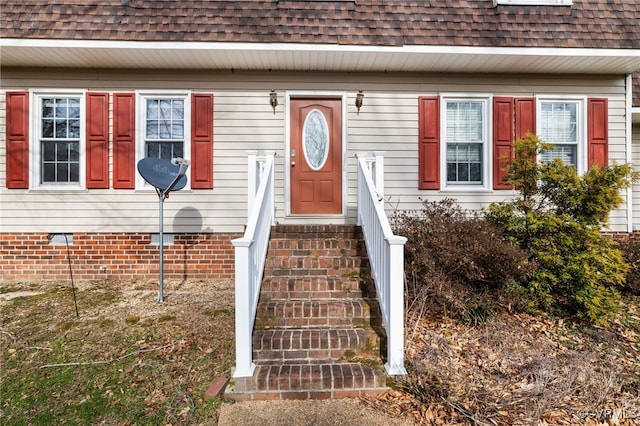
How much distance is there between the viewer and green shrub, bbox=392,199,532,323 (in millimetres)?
3846

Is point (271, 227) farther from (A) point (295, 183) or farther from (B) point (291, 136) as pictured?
(B) point (291, 136)

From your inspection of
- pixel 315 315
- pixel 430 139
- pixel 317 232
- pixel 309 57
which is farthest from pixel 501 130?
pixel 315 315

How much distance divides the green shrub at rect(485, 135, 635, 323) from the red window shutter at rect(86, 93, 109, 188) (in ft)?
20.3

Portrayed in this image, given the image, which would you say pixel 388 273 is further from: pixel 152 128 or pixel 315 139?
pixel 152 128

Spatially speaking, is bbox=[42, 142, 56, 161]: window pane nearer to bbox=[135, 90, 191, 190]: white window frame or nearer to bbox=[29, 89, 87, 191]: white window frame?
bbox=[29, 89, 87, 191]: white window frame

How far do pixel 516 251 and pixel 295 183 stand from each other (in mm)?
3439

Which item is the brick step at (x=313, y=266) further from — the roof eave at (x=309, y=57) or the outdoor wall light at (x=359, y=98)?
the roof eave at (x=309, y=57)

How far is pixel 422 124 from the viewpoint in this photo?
5.83 m

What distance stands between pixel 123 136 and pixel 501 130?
6408 millimetres

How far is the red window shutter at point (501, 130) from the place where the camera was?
5816mm

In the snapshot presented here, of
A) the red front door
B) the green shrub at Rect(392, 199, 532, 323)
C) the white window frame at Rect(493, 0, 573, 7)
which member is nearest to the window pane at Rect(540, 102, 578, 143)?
the white window frame at Rect(493, 0, 573, 7)

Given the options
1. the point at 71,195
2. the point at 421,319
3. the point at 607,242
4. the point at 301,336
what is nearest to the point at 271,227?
the point at 301,336

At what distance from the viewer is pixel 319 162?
5.84 meters

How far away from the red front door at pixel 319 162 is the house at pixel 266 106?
26 millimetres
